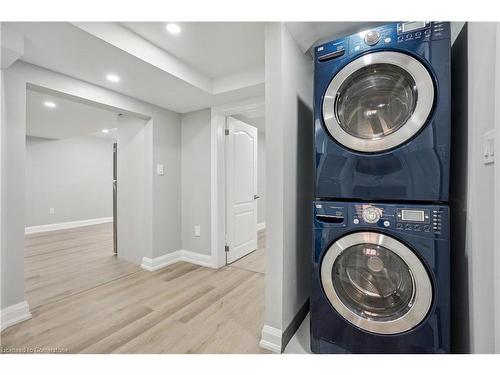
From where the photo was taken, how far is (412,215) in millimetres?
1091

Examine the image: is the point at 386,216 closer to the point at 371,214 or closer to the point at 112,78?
the point at 371,214

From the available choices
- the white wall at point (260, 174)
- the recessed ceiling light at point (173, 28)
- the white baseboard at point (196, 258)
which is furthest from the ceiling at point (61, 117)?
the white wall at point (260, 174)

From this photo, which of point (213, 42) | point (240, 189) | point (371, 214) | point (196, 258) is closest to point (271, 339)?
point (371, 214)

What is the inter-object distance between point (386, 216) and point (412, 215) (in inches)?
4.3

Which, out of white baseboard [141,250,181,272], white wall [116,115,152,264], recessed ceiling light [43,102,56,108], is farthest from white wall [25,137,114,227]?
white baseboard [141,250,181,272]

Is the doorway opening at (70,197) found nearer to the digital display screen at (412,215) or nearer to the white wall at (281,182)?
the white wall at (281,182)

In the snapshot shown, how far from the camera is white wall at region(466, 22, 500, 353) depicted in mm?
884

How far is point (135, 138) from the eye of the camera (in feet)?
9.72

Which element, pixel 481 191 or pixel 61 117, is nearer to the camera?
pixel 481 191

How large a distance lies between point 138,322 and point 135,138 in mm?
2184

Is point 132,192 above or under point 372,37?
under

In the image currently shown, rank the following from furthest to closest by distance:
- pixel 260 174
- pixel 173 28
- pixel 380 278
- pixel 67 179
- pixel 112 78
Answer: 1. pixel 67 179
2. pixel 260 174
3. pixel 112 78
4. pixel 173 28
5. pixel 380 278

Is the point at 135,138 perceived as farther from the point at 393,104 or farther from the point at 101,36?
the point at 393,104

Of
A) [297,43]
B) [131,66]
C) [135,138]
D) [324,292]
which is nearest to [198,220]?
[135,138]
